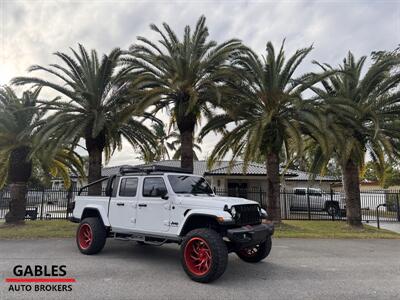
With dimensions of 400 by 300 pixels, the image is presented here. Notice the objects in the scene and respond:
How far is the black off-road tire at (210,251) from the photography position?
5363 mm

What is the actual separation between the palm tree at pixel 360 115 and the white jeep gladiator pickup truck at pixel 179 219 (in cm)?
795

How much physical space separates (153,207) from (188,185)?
104cm

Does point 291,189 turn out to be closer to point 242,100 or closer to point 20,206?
point 242,100

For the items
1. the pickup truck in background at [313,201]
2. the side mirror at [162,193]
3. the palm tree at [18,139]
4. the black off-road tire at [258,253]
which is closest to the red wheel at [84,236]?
the side mirror at [162,193]

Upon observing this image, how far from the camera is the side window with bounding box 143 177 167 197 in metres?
6.82

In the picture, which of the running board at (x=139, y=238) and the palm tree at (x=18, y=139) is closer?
the running board at (x=139, y=238)

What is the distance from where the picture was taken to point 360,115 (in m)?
13.7

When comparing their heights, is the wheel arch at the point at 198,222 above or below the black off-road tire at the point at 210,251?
above

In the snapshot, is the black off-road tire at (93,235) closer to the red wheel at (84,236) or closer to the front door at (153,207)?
the red wheel at (84,236)

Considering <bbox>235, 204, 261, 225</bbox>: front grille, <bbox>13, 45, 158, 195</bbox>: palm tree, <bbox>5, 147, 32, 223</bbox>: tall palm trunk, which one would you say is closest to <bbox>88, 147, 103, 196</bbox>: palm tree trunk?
<bbox>13, 45, 158, 195</bbox>: palm tree

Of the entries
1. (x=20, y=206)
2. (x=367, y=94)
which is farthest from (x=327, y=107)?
(x=20, y=206)

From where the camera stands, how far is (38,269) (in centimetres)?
650

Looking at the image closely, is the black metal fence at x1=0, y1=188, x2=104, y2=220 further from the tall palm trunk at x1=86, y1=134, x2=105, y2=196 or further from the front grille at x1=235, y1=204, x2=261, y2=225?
the front grille at x1=235, y1=204, x2=261, y2=225

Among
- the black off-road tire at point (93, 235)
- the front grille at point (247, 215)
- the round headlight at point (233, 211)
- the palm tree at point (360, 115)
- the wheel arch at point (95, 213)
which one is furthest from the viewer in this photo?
the palm tree at point (360, 115)
